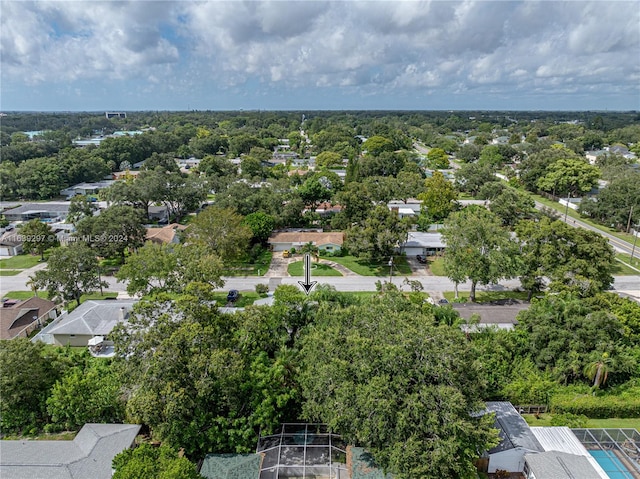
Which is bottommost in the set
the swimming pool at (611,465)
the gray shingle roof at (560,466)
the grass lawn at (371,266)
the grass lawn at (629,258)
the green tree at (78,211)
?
the grass lawn at (371,266)

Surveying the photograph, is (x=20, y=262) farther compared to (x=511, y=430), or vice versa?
(x=20, y=262)

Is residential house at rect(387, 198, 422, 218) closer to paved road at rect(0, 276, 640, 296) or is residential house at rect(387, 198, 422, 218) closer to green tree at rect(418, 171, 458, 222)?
green tree at rect(418, 171, 458, 222)

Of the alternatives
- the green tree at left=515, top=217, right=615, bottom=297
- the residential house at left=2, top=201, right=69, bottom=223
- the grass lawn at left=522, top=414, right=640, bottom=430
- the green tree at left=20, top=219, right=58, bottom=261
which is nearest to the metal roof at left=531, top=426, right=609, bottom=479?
the grass lawn at left=522, top=414, right=640, bottom=430

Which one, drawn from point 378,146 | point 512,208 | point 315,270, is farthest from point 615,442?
point 378,146

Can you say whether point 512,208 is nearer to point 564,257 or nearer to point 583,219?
point 583,219

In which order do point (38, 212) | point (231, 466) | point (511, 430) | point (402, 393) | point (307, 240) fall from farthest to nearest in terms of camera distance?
point (38, 212) → point (307, 240) → point (511, 430) → point (231, 466) → point (402, 393)

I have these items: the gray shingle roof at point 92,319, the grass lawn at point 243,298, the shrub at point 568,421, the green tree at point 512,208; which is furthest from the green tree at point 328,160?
the shrub at point 568,421

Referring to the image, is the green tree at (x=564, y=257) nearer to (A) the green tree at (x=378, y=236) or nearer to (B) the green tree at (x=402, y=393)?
(A) the green tree at (x=378, y=236)
